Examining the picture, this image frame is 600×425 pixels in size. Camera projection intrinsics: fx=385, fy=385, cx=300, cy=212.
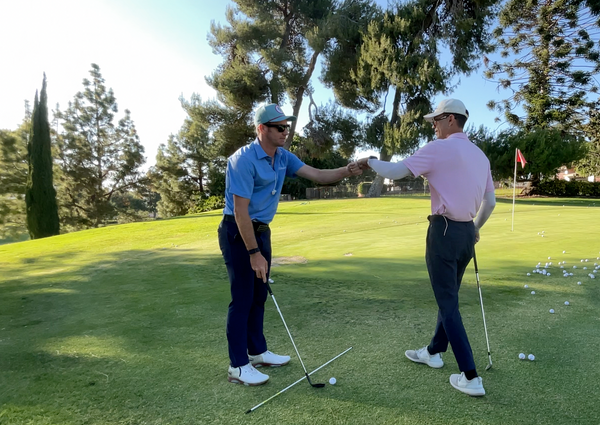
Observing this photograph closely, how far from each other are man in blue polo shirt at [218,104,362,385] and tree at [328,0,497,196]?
1006 inches

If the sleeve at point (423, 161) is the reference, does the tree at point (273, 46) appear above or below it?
above

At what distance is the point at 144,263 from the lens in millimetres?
7996

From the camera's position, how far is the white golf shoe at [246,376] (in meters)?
2.82

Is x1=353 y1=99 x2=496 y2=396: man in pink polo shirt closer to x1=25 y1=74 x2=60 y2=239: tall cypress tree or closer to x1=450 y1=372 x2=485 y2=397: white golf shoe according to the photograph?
x1=450 y1=372 x2=485 y2=397: white golf shoe

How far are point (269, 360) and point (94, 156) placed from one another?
134ft

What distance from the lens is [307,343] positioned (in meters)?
3.52

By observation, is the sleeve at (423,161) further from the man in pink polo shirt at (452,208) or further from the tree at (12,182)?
the tree at (12,182)

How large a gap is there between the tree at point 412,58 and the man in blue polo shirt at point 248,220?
25564 mm

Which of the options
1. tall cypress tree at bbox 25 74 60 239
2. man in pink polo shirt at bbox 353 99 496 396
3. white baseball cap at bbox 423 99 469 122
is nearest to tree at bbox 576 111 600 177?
white baseball cap at bbox 423 99 469 122

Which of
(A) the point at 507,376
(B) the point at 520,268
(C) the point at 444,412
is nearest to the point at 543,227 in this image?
(B) the point at 520,268

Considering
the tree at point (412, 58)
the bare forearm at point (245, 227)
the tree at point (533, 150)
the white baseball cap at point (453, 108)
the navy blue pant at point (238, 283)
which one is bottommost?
the navy blue pant at point (238, 283)

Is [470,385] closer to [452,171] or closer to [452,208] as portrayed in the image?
[452,208]

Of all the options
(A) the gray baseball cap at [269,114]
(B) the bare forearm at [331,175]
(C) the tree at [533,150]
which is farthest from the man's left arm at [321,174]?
(C) the tree at [533,150]

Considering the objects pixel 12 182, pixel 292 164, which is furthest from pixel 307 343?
pixel 12 182
